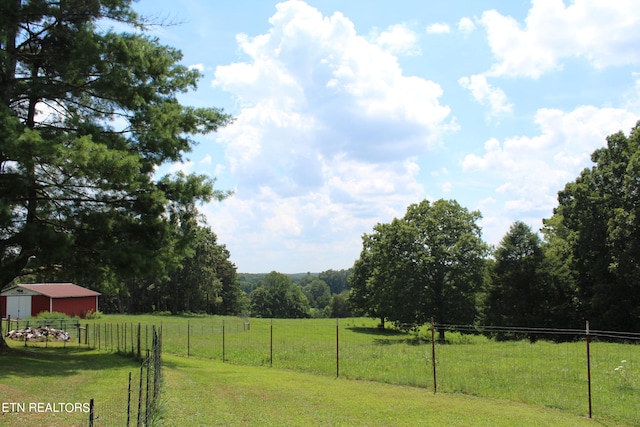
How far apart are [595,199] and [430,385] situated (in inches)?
994

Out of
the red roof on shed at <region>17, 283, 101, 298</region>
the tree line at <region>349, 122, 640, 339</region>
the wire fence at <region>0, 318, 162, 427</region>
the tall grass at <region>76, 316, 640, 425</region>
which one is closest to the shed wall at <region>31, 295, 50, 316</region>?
the red roof on shed at <region>17, 283, 101, 298</region>

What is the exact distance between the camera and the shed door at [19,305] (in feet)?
156

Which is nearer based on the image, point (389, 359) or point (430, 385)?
point (430, 385)

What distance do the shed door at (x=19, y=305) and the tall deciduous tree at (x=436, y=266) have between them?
3621 cm

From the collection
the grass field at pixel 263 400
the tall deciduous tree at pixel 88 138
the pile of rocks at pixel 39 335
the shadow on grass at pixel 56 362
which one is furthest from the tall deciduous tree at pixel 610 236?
the pile of rocks at pixel 39 335

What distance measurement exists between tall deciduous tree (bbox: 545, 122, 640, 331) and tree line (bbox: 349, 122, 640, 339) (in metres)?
0.07

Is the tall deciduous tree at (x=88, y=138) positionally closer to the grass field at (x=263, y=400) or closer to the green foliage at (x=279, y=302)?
the grass field at (x=263, y=400)

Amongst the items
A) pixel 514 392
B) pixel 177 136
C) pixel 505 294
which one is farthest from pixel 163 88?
pixel 505 294

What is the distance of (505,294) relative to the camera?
36312 millimetres

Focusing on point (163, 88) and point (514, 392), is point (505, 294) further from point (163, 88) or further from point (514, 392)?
point (163, 88)

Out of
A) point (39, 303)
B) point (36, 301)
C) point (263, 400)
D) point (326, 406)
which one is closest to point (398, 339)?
point (263, 400)

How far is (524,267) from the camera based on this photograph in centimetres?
3600

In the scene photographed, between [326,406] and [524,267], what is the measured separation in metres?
29.5

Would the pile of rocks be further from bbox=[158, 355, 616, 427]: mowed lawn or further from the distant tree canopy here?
bbox=[158, 355, 616, 427]: mowed lawn
